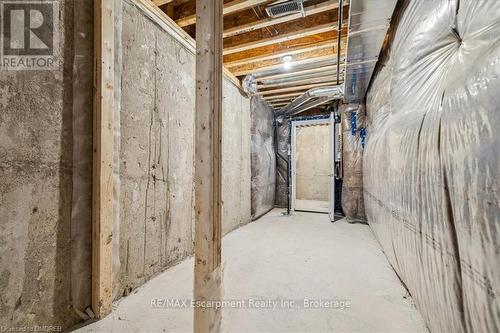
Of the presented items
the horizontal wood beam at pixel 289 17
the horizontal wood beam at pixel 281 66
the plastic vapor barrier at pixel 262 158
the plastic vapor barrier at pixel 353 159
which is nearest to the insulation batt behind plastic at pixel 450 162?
the horizontal wood beam at pixel 289 17

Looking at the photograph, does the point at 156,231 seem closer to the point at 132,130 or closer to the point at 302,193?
the point at 132,130

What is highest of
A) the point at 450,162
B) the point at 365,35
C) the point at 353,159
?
the point at 365,35

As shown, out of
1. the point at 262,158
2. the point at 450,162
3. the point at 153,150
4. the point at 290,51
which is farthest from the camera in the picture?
the point at 262,158

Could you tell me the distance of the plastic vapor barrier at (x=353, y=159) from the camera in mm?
3652

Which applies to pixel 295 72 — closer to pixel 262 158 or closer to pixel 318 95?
pixel 318 95

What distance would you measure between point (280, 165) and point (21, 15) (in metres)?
4.67

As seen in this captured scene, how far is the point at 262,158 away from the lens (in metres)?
4.29

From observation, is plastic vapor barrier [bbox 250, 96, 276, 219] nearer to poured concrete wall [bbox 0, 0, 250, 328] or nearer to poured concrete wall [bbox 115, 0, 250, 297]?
poured concrete wall [bbox 115, 0, 250, 297]

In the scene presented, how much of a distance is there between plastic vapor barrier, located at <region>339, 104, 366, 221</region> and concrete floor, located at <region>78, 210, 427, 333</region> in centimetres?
110

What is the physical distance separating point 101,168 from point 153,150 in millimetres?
521

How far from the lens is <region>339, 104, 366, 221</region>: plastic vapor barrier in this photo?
365 centimetres

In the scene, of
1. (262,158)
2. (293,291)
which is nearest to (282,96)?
(262,158)

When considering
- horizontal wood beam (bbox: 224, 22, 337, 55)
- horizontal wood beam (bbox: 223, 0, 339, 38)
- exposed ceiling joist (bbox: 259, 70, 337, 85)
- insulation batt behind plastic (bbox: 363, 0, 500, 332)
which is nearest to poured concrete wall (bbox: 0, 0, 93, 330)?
horizontal wood beam (bbox: 223, 0, 339, 38)

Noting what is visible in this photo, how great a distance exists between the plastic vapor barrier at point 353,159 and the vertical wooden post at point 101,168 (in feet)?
12.0
